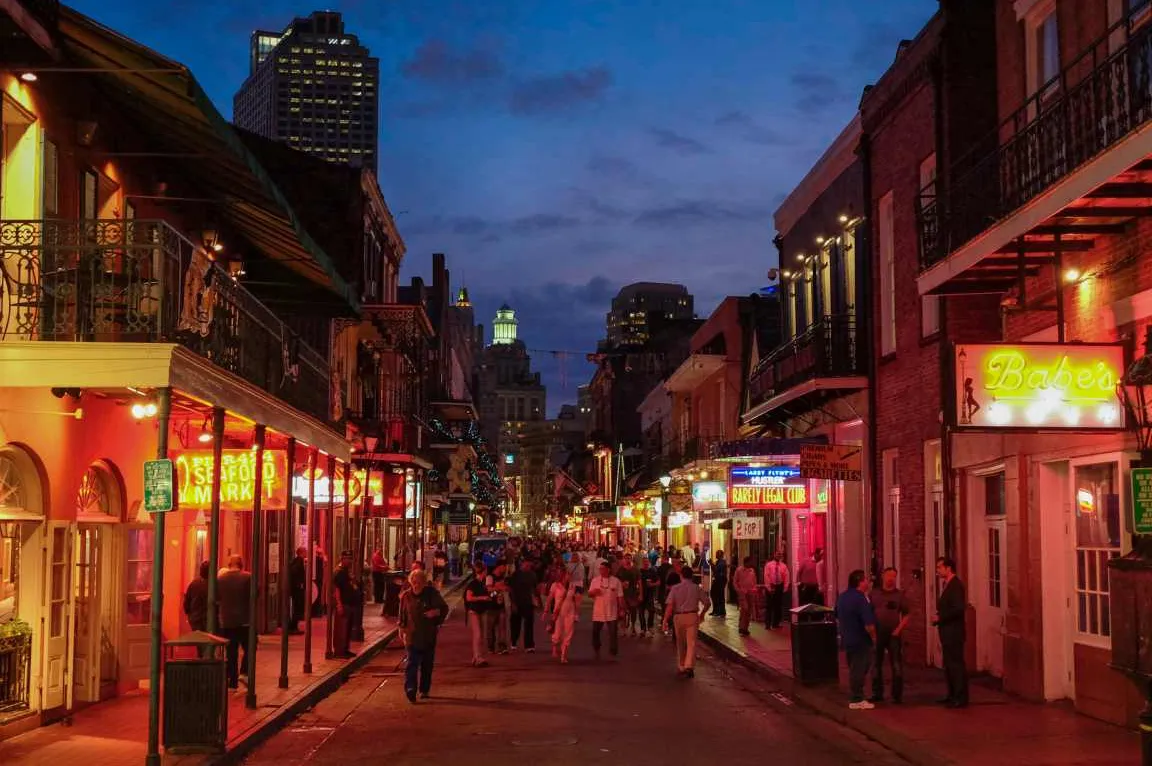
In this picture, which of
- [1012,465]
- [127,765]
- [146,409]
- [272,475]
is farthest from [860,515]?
[127,765]

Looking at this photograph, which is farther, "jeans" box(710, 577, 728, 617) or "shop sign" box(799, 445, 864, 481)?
"jeans" box(710, 577, 728, 617)

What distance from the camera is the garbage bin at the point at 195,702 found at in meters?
13.0

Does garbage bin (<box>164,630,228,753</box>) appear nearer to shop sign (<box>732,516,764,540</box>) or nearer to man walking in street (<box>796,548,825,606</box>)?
man walking in street (<box>796,548,825,606</box>)

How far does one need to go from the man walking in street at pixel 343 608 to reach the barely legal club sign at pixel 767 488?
8.47 m

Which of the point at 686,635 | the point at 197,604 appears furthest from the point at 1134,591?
the point at 197,604

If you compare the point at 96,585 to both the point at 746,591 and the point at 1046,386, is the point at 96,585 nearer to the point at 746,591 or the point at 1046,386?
the point at 1046,386

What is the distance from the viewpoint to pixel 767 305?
41625 mm

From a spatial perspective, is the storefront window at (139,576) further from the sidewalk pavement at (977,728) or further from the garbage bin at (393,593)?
the garbage bin at (393,593)

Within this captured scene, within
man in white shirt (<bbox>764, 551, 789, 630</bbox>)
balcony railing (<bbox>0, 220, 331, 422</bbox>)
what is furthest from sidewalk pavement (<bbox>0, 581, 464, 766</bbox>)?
man in white shirt (<bbox>764, 551, 789, 630</bbox>)

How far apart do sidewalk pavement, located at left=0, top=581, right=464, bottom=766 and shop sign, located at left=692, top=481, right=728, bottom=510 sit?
15896mm

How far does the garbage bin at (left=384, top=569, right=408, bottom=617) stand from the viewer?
35.2 meters

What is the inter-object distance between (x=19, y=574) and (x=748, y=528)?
71.0ft

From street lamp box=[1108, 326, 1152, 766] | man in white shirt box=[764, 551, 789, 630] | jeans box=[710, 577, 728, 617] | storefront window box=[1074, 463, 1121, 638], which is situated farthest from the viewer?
jeans box=[710, 577, 728, 617]

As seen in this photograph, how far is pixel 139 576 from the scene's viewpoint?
19328 mm
